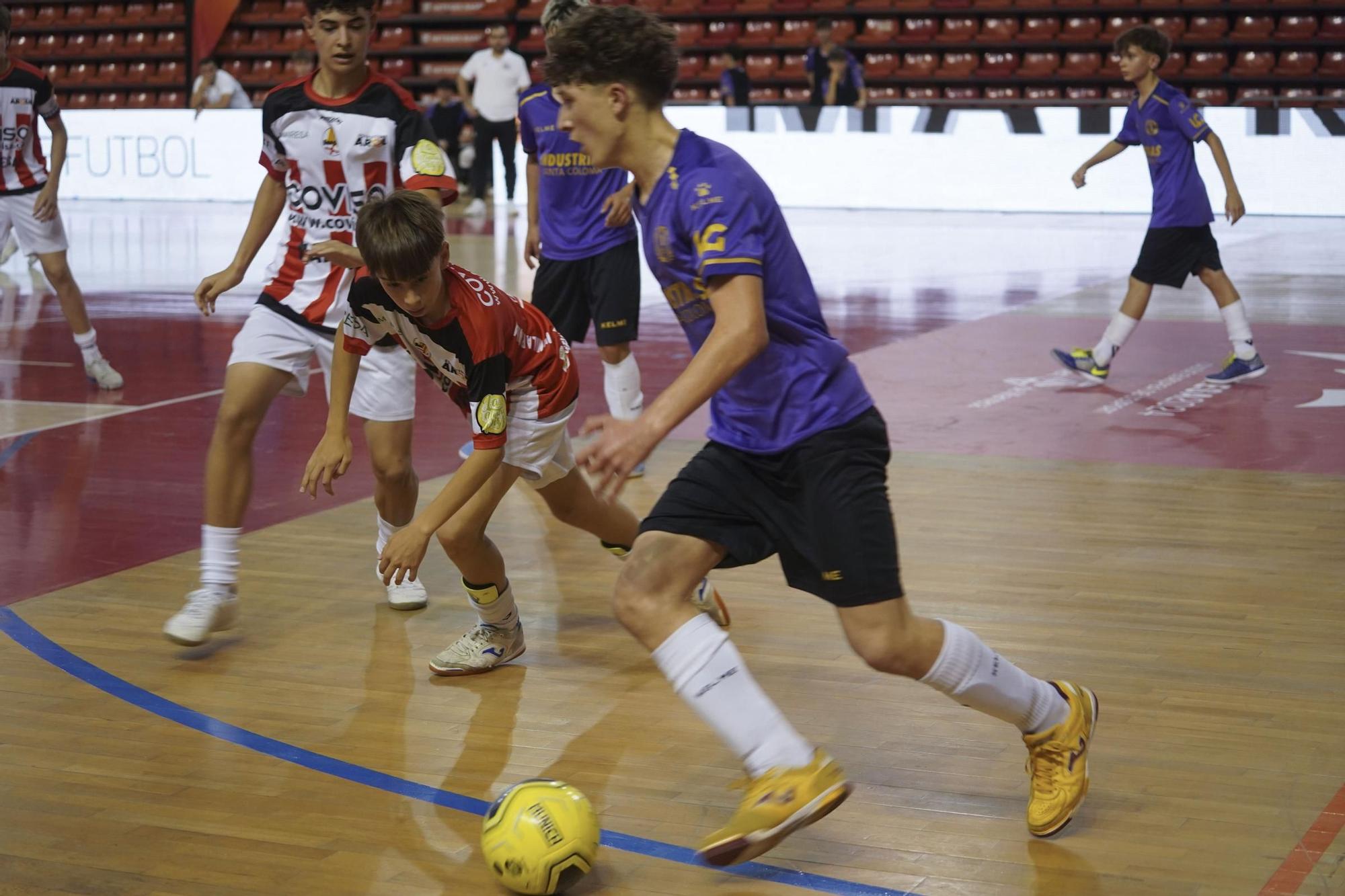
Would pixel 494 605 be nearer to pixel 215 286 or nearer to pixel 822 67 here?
pixel 215 286

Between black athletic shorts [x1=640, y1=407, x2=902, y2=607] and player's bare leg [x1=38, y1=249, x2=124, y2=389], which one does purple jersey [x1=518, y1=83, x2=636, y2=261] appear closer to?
player's bare leg [x1=38, y1=249, x2=124, y2=389]

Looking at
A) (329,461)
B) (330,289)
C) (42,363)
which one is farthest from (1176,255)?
(42,363)

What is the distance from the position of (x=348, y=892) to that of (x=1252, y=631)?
2.69m

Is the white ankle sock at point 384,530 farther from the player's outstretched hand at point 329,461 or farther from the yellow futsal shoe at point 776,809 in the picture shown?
the yellow futsal shoe at point 776,809

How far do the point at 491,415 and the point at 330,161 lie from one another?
1.39 metres

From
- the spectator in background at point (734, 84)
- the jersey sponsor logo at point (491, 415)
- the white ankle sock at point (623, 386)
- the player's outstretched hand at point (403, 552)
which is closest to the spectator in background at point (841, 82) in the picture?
the spectator in background at point (734, 84)

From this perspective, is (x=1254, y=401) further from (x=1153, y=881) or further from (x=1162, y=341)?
(x=1153, y=881)

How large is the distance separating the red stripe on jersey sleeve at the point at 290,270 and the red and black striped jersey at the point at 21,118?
426 cm

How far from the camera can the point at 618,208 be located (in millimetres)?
6066

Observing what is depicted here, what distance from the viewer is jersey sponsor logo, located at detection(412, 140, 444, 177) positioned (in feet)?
14.3

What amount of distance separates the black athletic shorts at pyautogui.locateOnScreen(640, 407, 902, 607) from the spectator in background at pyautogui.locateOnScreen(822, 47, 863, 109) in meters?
16.4

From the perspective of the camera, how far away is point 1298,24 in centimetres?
2025

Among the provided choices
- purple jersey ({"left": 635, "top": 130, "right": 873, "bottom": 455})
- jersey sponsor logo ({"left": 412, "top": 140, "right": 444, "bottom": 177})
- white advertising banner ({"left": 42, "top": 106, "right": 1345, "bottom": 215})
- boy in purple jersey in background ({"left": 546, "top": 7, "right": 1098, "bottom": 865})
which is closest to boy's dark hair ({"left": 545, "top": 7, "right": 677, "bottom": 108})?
boy in purple jersey in background ({"left": 546, "top": 7, "right": 1098, "bottom": 865})

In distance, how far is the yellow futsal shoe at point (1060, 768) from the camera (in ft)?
9.95
